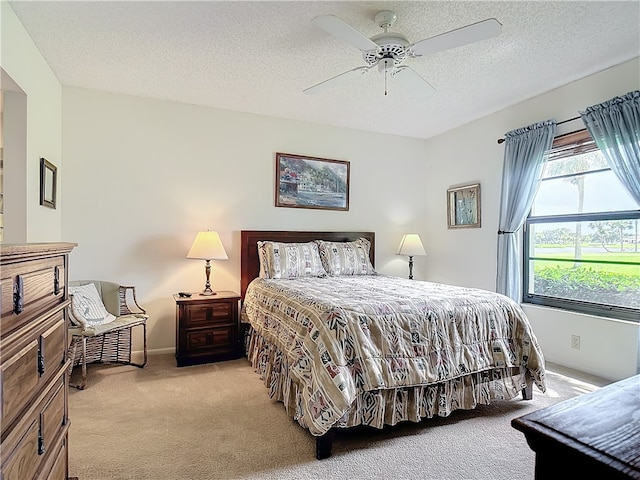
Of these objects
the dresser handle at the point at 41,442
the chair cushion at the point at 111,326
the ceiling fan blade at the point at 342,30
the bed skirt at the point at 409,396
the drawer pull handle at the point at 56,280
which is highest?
the ceiling fan blade at the point at 342,30

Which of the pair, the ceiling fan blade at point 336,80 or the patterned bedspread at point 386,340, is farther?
the ceiling fan blade at point 336,80

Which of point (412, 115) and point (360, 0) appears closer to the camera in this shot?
point (360, 0)

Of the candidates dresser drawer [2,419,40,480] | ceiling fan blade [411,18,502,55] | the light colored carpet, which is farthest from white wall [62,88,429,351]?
dresser drawer [2,419,40,480]

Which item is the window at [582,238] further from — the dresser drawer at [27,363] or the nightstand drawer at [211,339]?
the dresser drawer at [27,363]

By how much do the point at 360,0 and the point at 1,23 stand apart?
2.09 meters

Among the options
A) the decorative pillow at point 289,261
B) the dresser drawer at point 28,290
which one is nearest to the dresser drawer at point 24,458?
the dresser drawer at point 28,290

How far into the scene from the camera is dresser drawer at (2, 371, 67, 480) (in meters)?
0.95

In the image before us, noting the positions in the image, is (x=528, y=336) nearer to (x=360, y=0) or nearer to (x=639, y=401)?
(x=639, y=401)

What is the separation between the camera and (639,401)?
626 millimetres

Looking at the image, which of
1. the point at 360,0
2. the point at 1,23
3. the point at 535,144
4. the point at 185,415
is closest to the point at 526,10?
the point at 360,0

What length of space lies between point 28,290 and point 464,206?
4314mm

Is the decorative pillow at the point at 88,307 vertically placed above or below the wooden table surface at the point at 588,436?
below

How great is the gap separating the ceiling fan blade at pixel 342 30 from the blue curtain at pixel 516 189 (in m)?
2.12

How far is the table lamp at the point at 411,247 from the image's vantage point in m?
4.62
